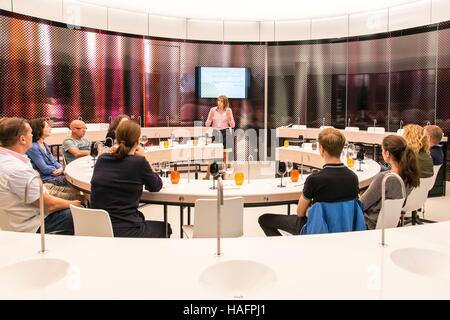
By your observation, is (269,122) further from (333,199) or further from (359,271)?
(359,271)

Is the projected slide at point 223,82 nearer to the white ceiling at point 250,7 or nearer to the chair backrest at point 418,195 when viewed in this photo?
the white ceiling at point 250,7

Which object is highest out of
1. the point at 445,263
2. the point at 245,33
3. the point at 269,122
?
the point at 245,33

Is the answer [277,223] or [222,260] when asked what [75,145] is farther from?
[222,260]

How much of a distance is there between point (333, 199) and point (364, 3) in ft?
22.9

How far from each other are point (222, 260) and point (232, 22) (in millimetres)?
9200

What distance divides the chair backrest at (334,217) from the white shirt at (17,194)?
1837 mm

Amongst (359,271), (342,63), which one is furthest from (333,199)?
(342,63)

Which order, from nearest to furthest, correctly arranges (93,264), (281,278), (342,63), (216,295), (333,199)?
(216,295) < (281,278) < (93,264) < (333,199) < (342,63)

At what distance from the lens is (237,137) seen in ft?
34.7

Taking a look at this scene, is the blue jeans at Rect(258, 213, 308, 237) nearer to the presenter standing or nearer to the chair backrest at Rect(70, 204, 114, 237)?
the chair backrest at Rect(70, 204, 114, 237)

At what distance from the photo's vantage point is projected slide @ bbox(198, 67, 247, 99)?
9.99 m

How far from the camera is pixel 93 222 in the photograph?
7.99 ft

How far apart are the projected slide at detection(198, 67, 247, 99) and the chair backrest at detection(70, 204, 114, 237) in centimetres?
778

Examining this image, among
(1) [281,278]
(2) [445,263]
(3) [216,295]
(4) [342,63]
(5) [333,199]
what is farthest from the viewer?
(4) [342,63]
